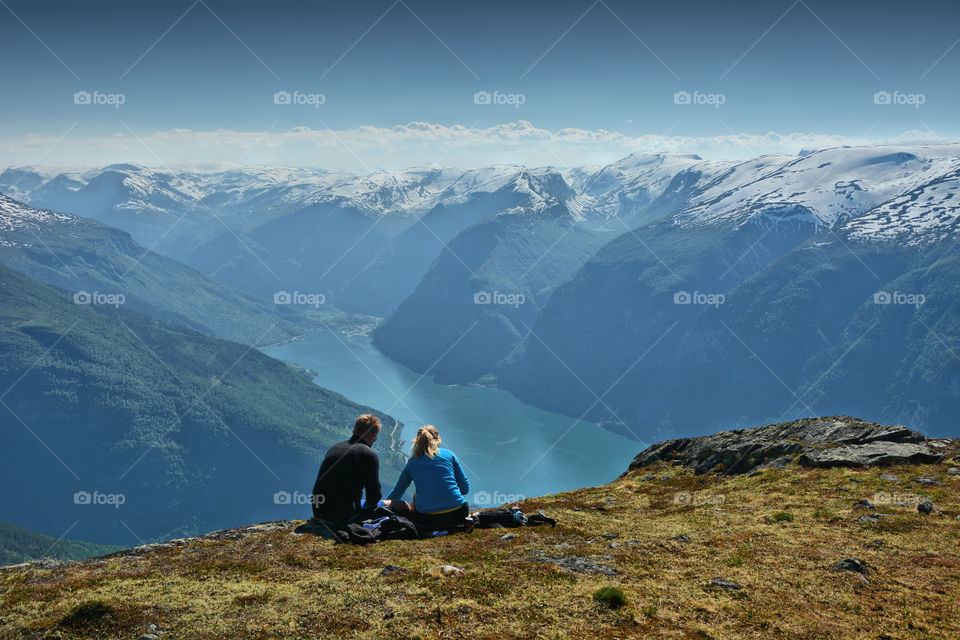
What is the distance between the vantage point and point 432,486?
19000mm

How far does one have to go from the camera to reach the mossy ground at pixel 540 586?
12094 millimetres

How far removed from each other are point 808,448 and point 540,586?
992 inches

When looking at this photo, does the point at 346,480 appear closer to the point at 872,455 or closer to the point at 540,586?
the point at 540,586

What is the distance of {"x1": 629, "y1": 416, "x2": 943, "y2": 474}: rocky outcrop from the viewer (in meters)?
28.7

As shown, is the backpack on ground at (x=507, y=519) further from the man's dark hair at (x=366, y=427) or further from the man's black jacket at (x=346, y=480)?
the man's dark hair at (x=366, y=427)

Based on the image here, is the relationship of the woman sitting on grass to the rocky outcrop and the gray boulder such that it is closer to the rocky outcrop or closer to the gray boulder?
the rocky outcrop

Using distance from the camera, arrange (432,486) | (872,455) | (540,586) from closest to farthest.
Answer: (540,586), (432,486), (872,455)

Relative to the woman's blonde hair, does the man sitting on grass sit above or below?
below

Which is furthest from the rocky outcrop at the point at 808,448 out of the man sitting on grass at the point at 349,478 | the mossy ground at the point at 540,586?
the man sitting on grass at the point at 349,478

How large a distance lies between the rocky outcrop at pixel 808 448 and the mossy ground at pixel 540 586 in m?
6.96

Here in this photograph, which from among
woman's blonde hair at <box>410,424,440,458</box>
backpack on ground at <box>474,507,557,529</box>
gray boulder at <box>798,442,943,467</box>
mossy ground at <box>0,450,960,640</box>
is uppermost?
gray boulder at <box>798,442,943,467</box>

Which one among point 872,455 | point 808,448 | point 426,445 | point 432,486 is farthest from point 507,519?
point 808,448

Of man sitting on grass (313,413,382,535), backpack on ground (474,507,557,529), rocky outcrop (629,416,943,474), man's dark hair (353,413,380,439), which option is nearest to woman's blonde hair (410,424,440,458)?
man sitting on grass (313,413,382,535)

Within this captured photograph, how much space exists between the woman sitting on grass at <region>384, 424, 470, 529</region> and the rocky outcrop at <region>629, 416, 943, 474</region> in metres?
20.9
